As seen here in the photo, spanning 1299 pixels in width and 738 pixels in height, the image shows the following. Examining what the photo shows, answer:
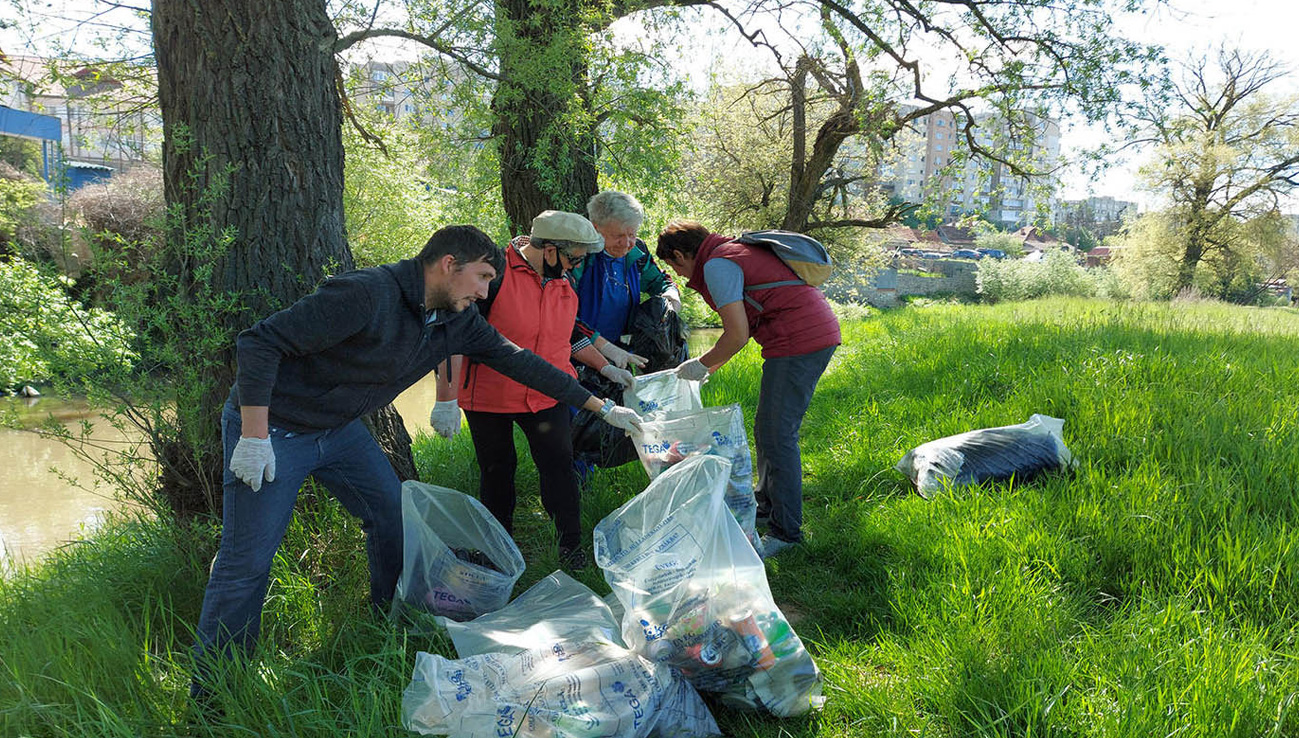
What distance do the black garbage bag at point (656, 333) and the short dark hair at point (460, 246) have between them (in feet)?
5.02

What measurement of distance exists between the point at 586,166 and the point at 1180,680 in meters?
4.03

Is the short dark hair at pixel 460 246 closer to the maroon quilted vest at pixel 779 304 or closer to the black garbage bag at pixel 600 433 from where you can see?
the maroon quilted vest at pixel 779 304

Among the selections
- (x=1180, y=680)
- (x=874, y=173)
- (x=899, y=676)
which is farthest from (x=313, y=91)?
(x=874, y=173)

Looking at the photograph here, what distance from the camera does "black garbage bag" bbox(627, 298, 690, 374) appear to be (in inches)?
144

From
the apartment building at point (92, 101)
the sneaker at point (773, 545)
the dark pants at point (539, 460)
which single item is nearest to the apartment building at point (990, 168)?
the sneaker at point (773, 545)

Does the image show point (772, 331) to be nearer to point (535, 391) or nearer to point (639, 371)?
point (639, 371)

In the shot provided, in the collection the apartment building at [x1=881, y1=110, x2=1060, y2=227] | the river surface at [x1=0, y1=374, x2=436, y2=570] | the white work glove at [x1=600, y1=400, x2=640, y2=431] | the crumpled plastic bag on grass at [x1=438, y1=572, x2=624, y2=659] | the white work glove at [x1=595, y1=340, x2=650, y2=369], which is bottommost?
the river surface at [x1=0, y1=374, x2=436, y2=570]

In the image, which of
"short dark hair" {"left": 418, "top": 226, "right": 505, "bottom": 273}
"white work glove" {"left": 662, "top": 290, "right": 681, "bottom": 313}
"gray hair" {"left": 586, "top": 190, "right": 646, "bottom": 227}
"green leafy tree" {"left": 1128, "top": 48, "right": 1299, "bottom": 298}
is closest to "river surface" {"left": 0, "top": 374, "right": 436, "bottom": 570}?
"white work glove" {"left": 662, "top": 290, "right": 681, "bottom": 313}

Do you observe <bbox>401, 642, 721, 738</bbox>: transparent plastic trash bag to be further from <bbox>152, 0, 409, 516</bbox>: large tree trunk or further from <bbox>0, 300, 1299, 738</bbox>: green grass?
<bbox>152, 0, 409, 516</bbox>: large tree trunk

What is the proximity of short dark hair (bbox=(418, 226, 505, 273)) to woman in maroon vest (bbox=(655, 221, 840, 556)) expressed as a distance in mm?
1099

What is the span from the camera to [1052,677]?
1.86 m

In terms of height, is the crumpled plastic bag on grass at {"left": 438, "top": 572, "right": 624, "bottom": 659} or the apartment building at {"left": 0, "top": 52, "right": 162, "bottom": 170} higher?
the apartment building at {"left": 0, "top": 52, "right": 162, "bottom": 170}

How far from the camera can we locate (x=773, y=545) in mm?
3150

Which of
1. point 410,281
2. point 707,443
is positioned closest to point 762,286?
point 707,443
